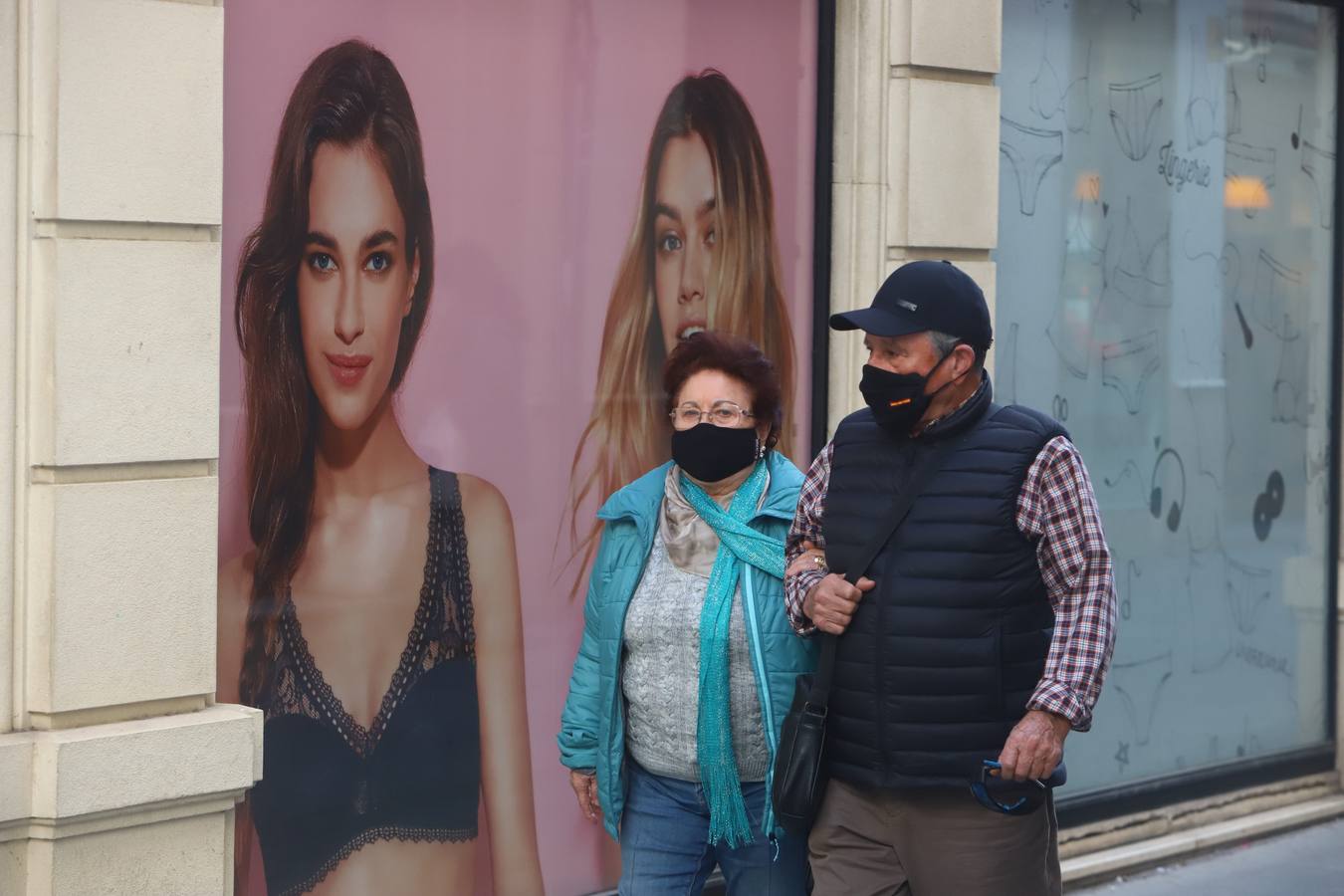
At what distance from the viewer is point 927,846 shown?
3.89 meters

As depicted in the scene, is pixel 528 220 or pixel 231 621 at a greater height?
pixel 528 220

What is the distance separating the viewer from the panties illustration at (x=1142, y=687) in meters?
7.54

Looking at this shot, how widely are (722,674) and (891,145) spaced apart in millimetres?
2731

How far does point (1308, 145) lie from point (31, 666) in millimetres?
6101

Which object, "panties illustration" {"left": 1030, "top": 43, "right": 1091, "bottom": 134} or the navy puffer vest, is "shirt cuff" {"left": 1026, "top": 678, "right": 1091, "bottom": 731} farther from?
"panties illustration" {"left": 1030, "top": 43, "right": 1091, "bottom": 134}

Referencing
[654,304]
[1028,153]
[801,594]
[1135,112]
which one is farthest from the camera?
[1135,112]

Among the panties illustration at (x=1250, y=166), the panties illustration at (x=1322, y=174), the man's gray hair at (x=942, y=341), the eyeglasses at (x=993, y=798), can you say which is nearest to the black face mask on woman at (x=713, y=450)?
the man's gray hair at (x=942, y=341)

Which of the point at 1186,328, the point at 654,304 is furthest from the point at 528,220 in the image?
the point at 1186,328

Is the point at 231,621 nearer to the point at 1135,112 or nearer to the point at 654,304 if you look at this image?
the point at 654,304

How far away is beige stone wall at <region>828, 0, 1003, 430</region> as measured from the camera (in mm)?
6230

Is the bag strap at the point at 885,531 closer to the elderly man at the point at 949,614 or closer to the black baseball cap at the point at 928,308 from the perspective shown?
the elderly man at the point at 949,614

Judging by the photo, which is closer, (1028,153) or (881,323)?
(881,323)

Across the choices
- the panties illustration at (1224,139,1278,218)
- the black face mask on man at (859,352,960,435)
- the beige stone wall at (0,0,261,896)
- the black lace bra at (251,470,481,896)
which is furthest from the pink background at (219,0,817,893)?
the panties illustration at (1224,139,1278,218)

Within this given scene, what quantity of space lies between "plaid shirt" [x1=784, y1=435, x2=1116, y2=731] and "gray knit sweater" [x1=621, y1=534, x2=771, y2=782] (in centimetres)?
66
